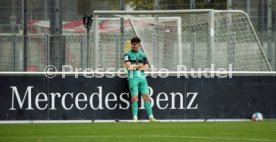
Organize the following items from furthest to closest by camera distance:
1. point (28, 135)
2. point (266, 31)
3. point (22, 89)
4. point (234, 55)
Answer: point (266, 31)
point (234, 55)
point (22, 89)
point (28, 135)

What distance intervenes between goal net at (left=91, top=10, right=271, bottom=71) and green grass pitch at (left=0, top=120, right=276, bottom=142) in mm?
2808

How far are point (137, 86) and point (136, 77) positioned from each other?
0.76ft

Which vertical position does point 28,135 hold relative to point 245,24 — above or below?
below

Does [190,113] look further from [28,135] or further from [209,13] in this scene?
[28,135]

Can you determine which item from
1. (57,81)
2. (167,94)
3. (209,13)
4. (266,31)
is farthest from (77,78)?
(266,31)

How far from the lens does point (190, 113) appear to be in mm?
22469

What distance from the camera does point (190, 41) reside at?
24703 mm

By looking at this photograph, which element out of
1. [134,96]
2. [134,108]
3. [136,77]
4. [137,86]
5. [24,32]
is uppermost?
[24,32]

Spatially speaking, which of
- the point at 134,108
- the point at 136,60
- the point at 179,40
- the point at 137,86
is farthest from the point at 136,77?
the point at 179,40

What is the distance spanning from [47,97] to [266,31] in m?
6.59

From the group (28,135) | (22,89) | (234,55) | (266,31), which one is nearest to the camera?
(28,135)

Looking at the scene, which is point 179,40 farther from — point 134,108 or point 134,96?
point 134,108

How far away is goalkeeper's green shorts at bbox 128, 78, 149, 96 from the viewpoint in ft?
71.5

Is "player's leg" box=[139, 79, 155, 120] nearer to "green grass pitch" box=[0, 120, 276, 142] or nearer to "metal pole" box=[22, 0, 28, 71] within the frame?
"green grass pitch" box=[0, 120, 276, 142]
